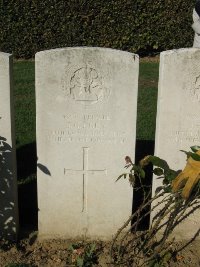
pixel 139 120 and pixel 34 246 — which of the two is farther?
pixel 139 120

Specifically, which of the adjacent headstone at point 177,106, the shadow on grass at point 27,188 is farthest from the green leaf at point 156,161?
the shadow on grass at point 27,188

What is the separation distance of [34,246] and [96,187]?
74 cm

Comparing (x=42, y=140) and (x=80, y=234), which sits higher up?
(x=42, y=140)

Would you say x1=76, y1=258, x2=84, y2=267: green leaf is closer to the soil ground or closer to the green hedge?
the soil ground

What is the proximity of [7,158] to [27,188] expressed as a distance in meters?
1.21

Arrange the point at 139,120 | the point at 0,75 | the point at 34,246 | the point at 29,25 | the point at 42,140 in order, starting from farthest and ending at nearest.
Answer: the point at 29,25 < the point at 139,120 < the point at 34,246 < the point at 42,140 < the point at 0,75

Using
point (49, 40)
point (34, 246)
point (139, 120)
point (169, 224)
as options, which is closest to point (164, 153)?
point (169, 224)

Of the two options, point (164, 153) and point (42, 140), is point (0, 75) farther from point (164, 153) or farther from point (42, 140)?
point (164, 153)

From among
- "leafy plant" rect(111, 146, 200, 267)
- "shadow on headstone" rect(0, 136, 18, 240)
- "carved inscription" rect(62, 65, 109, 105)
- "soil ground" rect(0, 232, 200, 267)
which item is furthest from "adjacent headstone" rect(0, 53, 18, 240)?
"leafy plant" rect(111, 146, 200, 267)

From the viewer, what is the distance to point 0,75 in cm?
352

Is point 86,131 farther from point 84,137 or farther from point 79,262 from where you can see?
point 79,262

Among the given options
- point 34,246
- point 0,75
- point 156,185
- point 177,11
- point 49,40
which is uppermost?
point 177,11

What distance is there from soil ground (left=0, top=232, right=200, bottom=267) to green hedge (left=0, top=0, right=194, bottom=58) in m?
7.01

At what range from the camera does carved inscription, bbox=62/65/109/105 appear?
11.8ft
